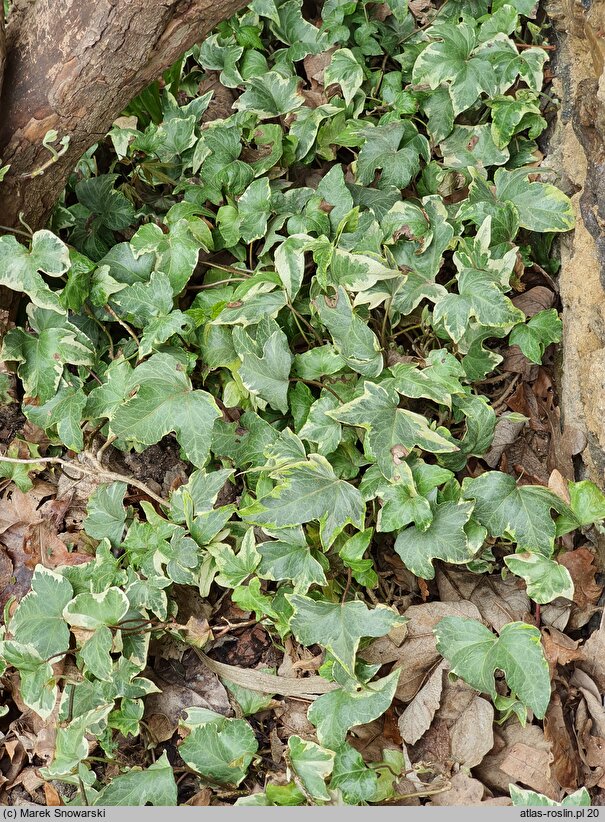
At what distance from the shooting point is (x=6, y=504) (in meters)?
1.92

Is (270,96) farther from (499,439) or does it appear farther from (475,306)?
(499,439)

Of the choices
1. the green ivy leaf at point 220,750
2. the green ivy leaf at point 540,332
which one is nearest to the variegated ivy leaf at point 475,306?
the green ivy leaf at point 540,332

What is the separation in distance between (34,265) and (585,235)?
1355mm

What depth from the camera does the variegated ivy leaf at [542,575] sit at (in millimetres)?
1484

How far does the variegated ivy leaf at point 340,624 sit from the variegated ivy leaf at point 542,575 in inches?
11.3

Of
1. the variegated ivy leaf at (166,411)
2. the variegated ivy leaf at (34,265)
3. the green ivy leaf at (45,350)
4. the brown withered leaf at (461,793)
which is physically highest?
the variegated ivy leaf at (34,265)

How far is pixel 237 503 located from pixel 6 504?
0.68m

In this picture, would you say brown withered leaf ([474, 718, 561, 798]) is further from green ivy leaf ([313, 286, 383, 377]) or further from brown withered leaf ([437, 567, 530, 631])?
green ivy leaf ([313, 286, 383, 377])

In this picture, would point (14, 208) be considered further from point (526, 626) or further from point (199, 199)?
point (526, 626)

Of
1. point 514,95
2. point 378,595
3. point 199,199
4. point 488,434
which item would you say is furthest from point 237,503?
point 514,95

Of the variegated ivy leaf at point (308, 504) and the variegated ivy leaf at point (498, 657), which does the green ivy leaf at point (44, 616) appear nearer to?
the variegated ivy leaf at point (308, 504)

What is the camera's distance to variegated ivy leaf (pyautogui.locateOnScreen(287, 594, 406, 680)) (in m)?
1.47

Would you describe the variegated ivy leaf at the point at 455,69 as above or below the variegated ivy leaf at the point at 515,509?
above

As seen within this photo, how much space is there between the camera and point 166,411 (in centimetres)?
164
